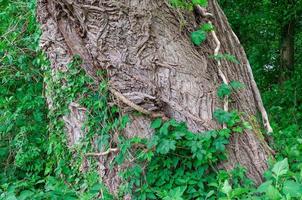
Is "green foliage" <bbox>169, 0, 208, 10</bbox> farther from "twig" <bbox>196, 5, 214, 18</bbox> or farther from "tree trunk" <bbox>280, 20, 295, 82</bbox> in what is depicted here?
"tree trunk" <bbox>280, 20, 295, 82</bbox>

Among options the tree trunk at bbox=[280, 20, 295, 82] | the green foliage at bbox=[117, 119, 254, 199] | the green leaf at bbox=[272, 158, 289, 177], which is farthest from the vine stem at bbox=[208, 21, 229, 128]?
the tree trunk at bbox=[280, 20, 295, 82]

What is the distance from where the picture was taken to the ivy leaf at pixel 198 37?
3139 millimetres

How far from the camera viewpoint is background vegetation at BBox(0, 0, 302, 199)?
9.14 ft

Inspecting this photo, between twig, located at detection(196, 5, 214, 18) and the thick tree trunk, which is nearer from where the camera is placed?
the thick tree trunk

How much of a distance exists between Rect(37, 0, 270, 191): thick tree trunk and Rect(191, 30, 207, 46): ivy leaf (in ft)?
0.15

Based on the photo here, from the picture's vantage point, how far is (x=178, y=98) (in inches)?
121

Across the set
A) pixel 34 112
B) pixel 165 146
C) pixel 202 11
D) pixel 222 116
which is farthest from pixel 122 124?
pixel 34 112

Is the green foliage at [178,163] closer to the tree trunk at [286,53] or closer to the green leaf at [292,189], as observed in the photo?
the green leaf at [292,189]

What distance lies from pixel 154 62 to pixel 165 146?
0.65 metres

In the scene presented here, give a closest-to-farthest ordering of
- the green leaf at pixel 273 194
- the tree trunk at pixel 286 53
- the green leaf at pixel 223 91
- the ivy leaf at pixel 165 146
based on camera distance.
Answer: the green leaf at pixel 273 194 → the ivy leaf at pixel 165 146 → the green leaf at pixel 223 91 → the tree trunk at pixel 286 53

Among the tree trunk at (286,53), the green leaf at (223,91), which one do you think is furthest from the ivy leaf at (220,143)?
the tree trunk at (286,53)

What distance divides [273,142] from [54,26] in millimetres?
2050

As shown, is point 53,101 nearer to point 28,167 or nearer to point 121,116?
point 121,116

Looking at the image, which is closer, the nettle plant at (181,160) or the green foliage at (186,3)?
the nettle plant at (181,160)
